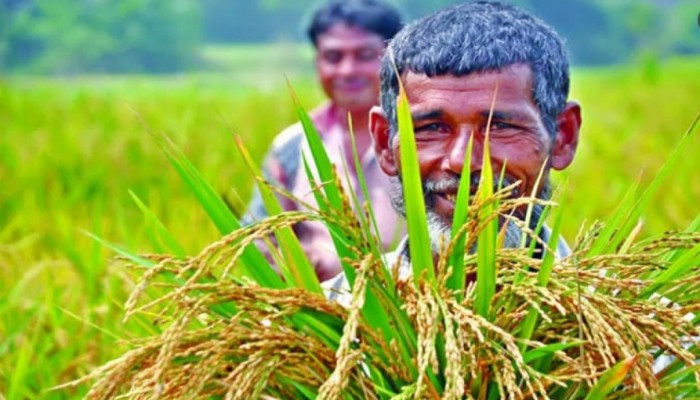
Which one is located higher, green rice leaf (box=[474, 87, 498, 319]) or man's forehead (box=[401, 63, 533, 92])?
man's forehead (box=[401, 63, 533, 92])

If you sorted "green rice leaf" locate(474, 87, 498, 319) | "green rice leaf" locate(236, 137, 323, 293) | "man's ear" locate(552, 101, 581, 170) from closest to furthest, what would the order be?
"green rice leaf" locate(474, 87, 498, 319) < "green rice leaf" locate(236, 137, 323, 293) < "man's ear" locate(552, 101, 581, 170)

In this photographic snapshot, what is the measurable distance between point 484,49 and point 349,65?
2.38m

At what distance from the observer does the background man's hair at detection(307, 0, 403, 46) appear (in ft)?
13.3

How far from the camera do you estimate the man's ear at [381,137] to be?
181 centimetres

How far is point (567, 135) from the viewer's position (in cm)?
182

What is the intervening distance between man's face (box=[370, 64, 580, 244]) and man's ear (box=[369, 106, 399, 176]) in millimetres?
117

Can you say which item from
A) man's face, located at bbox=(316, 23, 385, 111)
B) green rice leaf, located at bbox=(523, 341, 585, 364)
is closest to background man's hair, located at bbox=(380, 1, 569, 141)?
green rice leaf, located at bbox=(523, 341, 585, 364)

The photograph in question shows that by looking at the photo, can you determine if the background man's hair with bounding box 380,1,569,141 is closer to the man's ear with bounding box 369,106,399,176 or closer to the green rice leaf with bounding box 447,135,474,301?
the man's ear with bounding box 369,106,399,176

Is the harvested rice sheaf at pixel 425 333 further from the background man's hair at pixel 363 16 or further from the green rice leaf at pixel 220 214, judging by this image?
the background man's hair at pixel 363 16

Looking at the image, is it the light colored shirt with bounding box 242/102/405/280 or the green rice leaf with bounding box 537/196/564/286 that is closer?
the green rice leaf with bounding box 537/196/564/286

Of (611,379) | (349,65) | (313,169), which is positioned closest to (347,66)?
(349,65)

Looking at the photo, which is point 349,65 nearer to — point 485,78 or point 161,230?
point 485,78

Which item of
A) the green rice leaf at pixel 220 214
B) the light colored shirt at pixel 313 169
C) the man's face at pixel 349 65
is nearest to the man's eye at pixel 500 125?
the green rice leaf at pixel 220 214

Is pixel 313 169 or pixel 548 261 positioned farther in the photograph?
pixel 313 169
